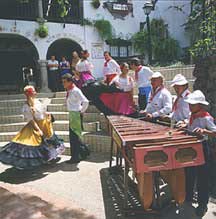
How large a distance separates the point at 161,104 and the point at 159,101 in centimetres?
5

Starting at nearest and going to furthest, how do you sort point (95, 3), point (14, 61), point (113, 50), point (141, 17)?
point (95, 3) → point (113, 50) → point (141, 17) → point (14, 61)

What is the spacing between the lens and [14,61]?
15.2m

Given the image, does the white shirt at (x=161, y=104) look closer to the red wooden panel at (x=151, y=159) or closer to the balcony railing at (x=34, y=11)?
the red wooden panel at (x=151, y=159)

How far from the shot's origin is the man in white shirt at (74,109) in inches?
221

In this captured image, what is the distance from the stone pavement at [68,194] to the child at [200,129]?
219 mm

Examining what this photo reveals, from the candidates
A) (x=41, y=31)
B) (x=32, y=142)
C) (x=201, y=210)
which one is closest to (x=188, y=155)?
(x=201, y=210)

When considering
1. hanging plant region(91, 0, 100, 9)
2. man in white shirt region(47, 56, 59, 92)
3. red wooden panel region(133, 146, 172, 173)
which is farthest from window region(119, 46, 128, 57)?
red wooden panel region(133, 146, 172, 173)

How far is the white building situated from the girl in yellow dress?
694cm

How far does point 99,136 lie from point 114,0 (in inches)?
373

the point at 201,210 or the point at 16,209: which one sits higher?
the point at 16,209

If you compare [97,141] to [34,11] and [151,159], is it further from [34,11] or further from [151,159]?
[34,11]

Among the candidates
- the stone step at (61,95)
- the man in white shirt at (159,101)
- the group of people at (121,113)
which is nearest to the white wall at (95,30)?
the stone step at (61,95)

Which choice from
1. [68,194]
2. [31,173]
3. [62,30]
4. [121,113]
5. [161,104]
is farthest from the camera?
[62,30]

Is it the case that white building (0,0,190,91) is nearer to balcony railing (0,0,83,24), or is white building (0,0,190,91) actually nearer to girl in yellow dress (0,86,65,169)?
balcony railing (0,0,83,24)
